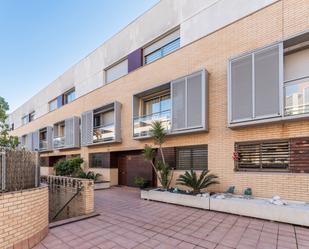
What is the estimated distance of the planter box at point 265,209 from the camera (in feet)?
17.7

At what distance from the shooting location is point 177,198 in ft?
26.0

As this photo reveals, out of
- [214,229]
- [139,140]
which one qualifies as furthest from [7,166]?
[139,140]

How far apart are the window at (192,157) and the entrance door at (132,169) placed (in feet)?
8.38

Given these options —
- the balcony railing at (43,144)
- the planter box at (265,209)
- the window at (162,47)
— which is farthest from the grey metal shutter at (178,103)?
the balcony railing at (43,144)

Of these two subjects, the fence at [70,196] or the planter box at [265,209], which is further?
the fence at [70,196]

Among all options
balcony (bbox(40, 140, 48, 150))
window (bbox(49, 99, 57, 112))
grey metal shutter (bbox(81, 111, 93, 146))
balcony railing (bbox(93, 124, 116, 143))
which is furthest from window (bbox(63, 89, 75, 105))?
balcony railing (bbox(93, 124, 116, 143))

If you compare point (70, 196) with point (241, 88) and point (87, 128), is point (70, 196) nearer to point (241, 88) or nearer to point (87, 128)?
point (241, 88)

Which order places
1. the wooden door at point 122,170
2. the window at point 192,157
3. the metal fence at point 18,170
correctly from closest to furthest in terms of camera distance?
the metal fence at point 18,170, the window at point 192,157, the wooden door at point 122,170

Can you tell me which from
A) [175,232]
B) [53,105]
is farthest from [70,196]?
[53,105]

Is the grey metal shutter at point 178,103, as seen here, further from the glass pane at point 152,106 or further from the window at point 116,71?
the window at point 116,71

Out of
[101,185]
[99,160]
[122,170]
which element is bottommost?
[101,185]

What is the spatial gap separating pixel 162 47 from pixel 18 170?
9.69 metres

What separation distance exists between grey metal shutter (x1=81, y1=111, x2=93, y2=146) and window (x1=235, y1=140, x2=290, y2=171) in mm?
10368

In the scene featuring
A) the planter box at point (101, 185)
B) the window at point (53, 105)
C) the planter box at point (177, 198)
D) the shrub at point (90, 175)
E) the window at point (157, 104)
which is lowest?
the planter box at point (101, 185)
